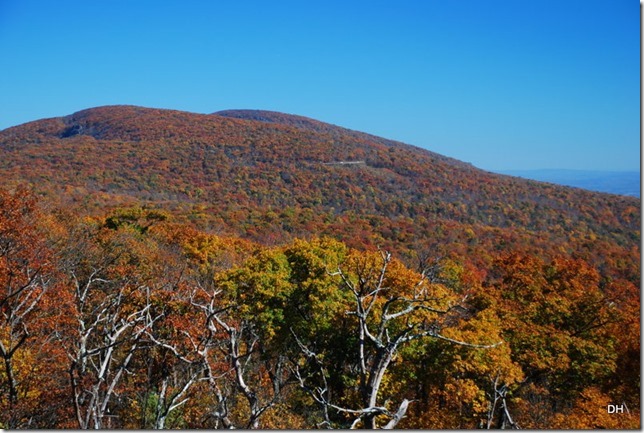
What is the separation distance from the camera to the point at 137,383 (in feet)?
50.4

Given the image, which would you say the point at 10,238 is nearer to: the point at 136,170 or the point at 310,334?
the point at 310,334

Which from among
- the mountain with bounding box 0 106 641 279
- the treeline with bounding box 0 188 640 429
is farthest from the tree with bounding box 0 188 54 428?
the mountain with bounding box 0 106 641 279

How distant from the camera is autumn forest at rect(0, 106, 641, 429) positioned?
1021cm

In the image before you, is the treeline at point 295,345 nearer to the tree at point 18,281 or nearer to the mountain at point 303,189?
the tree at point 18,281

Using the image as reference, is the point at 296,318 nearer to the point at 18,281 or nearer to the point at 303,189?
the point at 18,281

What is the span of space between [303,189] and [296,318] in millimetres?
58691

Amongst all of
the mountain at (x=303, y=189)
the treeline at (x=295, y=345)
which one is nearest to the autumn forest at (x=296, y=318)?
the treeline at (x=295, y=345)

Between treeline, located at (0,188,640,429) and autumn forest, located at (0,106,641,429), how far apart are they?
8 cm

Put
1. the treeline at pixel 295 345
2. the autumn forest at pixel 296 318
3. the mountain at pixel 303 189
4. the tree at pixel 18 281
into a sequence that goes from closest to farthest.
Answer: the autumn forest at pixel 296 318
the tree at pixel 18 281
the treeline at pixel 295 345
the mountain at pixel 303 189

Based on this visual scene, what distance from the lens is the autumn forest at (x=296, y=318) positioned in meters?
10.2

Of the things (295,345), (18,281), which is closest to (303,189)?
(295,345)

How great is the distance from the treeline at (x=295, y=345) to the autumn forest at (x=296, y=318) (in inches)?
3.0

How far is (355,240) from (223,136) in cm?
5577

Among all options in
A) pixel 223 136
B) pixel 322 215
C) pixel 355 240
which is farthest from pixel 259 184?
pixel 355 240
